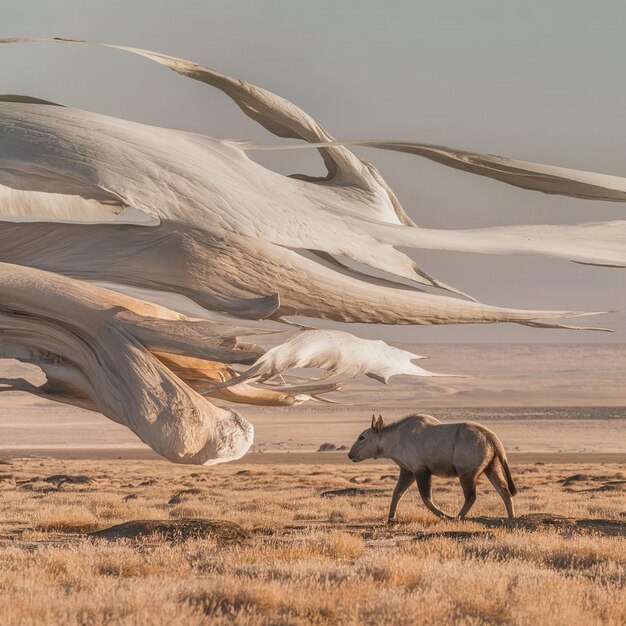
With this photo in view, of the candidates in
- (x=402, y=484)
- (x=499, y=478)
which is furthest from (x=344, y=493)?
(x=499, y=478)

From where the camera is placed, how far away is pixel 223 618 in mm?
7680

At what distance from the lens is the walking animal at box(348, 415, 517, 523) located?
16234mm

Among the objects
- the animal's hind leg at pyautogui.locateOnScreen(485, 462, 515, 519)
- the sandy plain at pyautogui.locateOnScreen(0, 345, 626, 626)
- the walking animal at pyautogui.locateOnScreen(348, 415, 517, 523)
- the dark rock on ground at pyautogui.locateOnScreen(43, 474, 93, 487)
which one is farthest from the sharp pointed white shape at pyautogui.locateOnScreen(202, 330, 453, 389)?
the dark rock on ground at pyautogui.locateOnScreen(43, 474, 93, 487)

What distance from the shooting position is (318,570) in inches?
400

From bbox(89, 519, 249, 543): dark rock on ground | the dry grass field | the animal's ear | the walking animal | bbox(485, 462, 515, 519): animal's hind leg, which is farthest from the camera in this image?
the animal's ear

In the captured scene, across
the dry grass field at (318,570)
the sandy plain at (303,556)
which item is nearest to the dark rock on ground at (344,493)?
the sandy plain at (303,556)

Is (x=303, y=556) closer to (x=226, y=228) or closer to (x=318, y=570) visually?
(x=318, y=570)

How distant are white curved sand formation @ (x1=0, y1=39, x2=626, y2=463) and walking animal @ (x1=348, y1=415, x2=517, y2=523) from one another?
11.1 meters

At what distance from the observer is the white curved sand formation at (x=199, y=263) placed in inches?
194

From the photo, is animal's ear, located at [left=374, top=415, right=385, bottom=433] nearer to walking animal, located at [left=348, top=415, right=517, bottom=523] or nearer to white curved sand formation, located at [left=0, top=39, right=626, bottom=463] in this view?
walking animal, located at [left=348, top=415, right=517, bottom=523]

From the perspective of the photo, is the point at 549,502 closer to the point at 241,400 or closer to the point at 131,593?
the point at 131,593

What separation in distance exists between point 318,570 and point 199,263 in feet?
19.0

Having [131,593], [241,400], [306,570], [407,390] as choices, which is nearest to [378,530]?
[306,570]

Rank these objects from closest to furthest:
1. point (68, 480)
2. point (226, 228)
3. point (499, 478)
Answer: point (226, 228) < point (499, 478) < point (68, 480)
